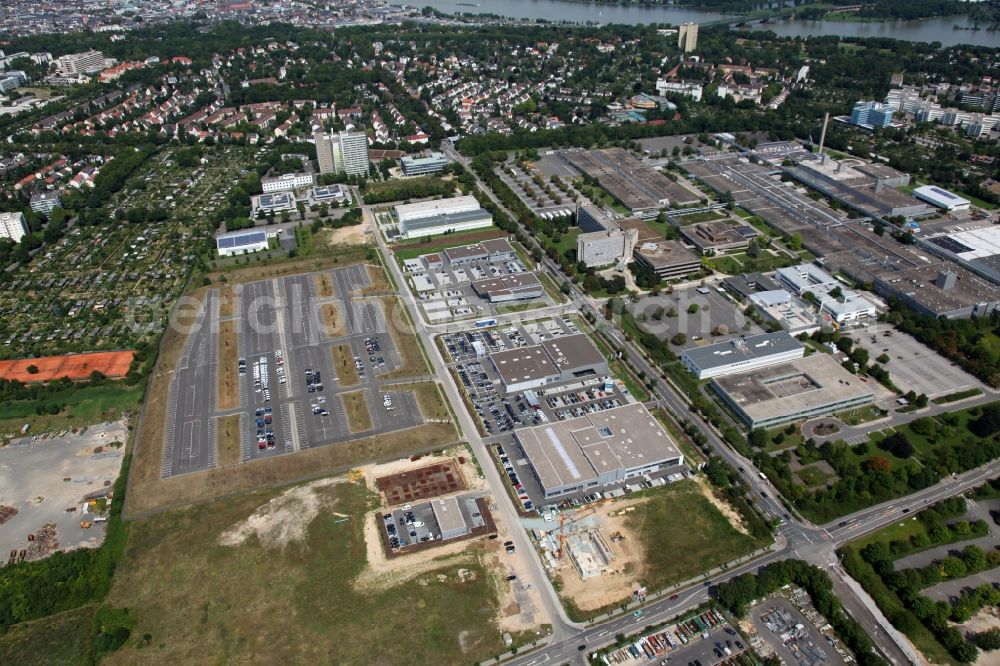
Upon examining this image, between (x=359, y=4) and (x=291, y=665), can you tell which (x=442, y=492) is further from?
(x=359, y=4)

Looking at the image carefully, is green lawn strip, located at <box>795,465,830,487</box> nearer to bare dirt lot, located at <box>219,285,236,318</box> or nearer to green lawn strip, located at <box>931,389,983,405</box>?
green lawn strip, located at <box>931,389,983,405</box>

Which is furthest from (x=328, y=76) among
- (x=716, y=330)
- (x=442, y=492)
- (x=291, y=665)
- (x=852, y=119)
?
(x=291, y=665)

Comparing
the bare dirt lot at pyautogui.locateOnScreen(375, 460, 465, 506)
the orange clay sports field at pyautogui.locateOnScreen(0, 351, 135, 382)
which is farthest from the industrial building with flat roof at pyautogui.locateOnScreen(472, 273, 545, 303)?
the orange clay sports field at pyautogui.locateOnScreen(0, 351, 135, 382)

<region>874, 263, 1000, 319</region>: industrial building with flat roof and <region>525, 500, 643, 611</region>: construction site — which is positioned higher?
<region>874, 263, 1000, 319</region>: industrial building with flat roof

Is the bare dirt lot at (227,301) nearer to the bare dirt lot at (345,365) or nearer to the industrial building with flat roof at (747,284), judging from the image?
the bare dirt lot at (345,365)

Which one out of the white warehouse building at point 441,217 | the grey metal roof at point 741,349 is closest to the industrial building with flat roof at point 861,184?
the grey metal roof at point 741,349

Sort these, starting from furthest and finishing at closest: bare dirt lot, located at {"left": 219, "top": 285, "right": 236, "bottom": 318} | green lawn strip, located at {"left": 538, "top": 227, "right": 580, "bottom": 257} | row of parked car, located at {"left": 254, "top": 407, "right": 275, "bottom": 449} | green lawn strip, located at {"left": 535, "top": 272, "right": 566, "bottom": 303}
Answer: green lawn strip, located at {"left": 538, "top": 227, "right": 580, "bottom": 257}, green lawn strip, located at {"left": 535, "top": 272, "right": 566, "bottom": 303}, bare dirt lot, located at {"left": 219, "top": 285, "right": 236, "bottom": 318}, row of parked car, located at {"left": 254, "top": 407, "right": 275, "bottom": 449}
